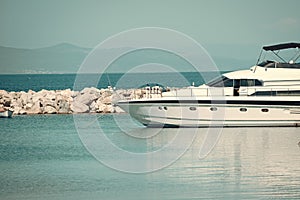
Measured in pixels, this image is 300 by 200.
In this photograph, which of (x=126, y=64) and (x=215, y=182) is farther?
(x=126, y=64)

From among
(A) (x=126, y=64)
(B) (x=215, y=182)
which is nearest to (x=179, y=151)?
(B) (x=215, y=182)

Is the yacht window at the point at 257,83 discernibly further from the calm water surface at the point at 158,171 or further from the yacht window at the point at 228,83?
the calm water surface at the point at 158,171

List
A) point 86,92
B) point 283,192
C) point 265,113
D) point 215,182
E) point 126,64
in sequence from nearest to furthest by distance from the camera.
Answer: point 283,192 → point 215,182 → point 265,113 → point 126,64 → point 86,92

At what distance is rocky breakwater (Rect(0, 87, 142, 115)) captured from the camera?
42206 millimetres

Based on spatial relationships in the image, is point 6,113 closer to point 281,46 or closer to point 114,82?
point 281,46

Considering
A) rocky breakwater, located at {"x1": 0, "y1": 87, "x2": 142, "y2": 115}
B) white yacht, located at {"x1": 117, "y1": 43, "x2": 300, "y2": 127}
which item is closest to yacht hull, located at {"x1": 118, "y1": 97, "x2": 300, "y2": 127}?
white yacht, located at {"x1": 117, "y1": 43, "x2": 300, "y2": 127}

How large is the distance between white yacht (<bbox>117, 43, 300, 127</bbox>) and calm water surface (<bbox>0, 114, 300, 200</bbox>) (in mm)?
595

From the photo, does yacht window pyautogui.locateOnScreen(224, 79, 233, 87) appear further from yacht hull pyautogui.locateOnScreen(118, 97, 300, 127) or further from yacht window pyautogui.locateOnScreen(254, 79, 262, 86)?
yacht window pyautogui.locateOnScreen(254, 79, 262, 86)

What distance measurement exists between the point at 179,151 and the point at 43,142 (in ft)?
16.8

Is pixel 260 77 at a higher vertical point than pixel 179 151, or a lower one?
higher

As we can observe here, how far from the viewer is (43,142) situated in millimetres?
28156

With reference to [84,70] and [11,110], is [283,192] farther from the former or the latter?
[11,110]

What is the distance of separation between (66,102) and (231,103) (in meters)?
13.7

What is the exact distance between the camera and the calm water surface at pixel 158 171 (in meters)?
18.5
